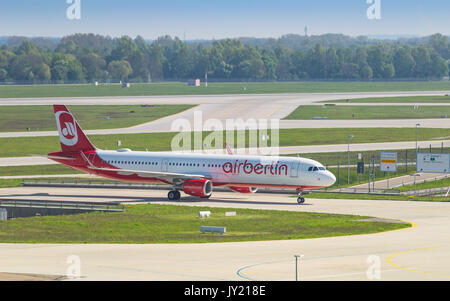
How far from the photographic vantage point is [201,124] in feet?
487

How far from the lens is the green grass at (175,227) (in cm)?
5303

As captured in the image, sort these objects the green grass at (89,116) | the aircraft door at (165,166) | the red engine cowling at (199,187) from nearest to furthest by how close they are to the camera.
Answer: the red engine cowling at (199,187)
the aircraft door at (165,166)
the green grass at (89,116)

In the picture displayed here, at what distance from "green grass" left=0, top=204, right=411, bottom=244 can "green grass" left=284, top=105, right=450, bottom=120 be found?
330 ft

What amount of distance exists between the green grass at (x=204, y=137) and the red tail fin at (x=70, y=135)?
1253 inches

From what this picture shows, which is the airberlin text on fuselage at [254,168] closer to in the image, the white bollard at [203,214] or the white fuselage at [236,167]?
the white fuselage at [236,167]

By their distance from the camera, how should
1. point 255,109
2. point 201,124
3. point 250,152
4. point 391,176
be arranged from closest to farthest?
point 391,176
point 250,152
point 201,124
point 255,109

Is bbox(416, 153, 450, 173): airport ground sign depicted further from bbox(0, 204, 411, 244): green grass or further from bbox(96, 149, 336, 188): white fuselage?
bbox(0, 204, 411, 244): green grass

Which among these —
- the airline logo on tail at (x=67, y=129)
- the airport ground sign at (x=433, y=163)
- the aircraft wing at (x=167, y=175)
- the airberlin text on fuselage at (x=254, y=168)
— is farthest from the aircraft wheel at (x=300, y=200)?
the airline logo on tail at (x=67, y=129)

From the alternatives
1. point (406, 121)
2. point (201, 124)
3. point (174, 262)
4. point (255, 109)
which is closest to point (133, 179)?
point (174, 262)

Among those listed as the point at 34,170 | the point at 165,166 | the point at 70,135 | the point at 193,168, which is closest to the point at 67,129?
the point at 70,135

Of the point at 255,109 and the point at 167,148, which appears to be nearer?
the point at 167,148

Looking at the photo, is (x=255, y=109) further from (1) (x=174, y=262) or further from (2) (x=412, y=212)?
(1) (x=174, y=262)

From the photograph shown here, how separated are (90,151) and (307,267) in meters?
43.9

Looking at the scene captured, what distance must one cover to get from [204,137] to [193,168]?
5120cm
